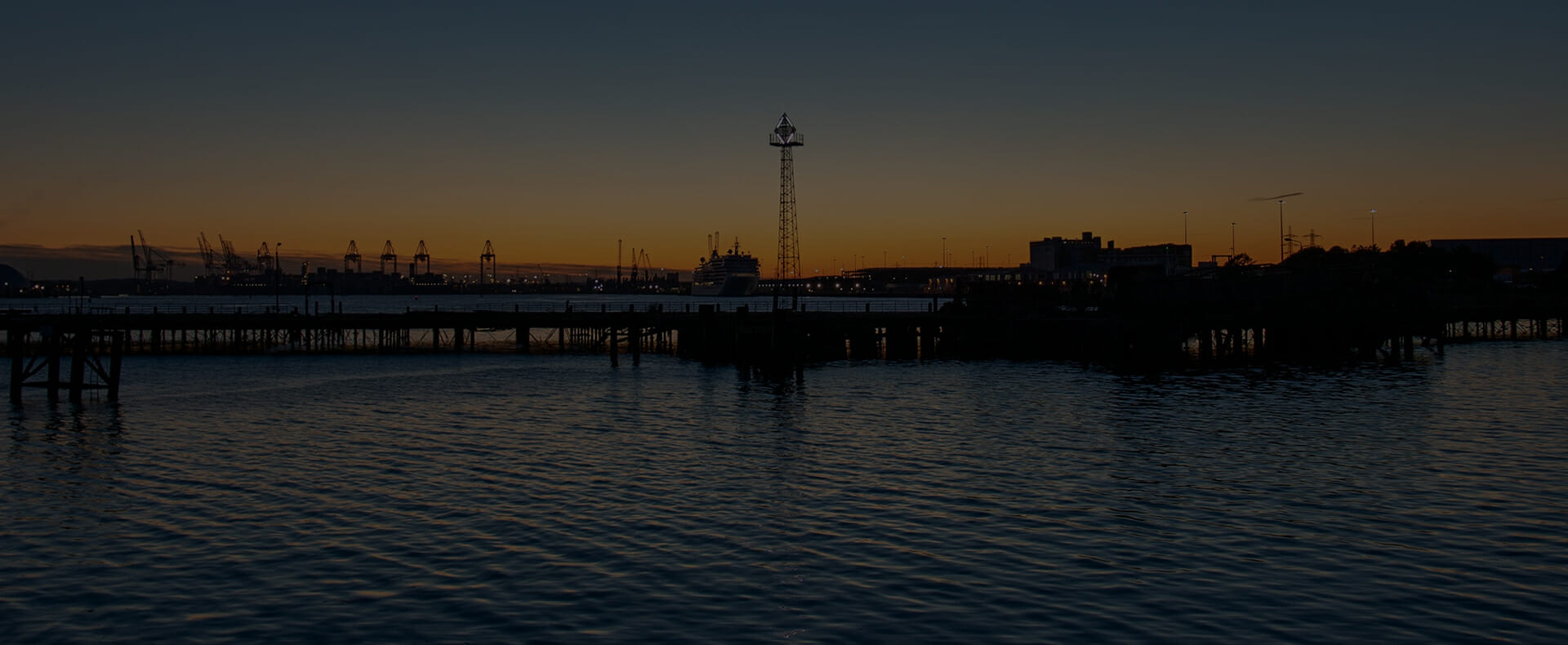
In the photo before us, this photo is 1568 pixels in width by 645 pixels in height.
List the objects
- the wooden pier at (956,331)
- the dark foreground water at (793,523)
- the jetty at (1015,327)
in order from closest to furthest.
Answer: the dark foreground water at (793,523) < the wooden pier at (956,331) < the jetty at (1015,327)

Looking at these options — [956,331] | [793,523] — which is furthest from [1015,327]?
[793,523]

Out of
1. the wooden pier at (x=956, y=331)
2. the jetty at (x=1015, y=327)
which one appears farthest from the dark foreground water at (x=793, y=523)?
the jetty at (x=1015, y=327)

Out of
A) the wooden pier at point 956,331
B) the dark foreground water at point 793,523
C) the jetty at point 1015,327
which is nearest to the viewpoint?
the dark foreground water at point 793,523

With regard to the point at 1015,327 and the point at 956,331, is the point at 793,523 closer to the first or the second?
the point at 1015,327

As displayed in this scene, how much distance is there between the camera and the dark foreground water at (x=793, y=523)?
16.4 m

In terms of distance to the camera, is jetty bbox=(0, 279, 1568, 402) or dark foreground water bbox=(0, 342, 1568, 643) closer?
dark foreground water bbox=(0, 342, 1568, 643)

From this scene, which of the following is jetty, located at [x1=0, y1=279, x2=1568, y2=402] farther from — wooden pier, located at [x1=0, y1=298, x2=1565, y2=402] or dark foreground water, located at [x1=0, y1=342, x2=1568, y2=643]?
dark foreground water, located at [x1=0, y1=342, x2=1568, y2=643]

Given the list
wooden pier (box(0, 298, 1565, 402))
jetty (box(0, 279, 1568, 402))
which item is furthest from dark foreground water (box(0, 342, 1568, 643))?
jetty (box(0, 279, 1568, 402))

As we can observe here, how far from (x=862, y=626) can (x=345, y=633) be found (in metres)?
7.60

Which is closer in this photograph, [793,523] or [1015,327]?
[793,523]

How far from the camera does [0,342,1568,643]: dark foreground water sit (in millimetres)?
16438

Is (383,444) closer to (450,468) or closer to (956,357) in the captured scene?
(450,468)

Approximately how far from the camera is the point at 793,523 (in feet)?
76.3

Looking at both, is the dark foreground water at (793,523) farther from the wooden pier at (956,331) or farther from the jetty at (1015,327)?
the jetty at (1015,327)
